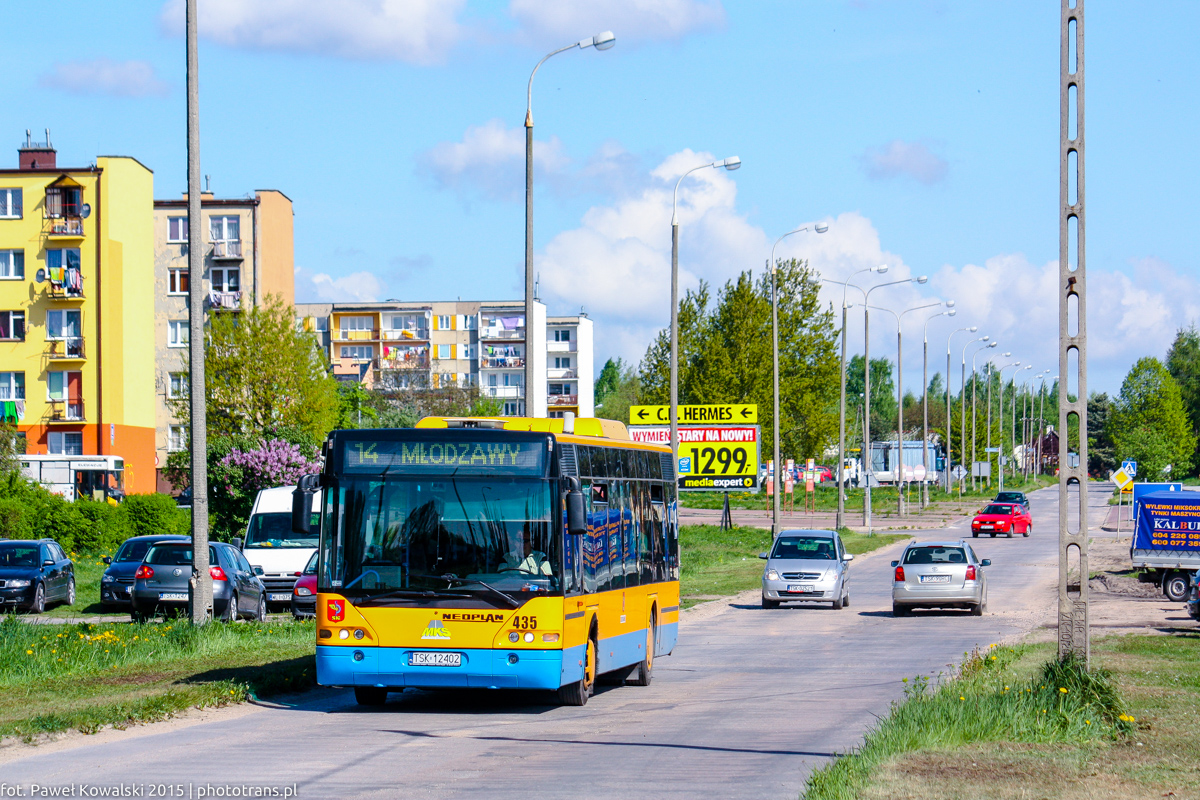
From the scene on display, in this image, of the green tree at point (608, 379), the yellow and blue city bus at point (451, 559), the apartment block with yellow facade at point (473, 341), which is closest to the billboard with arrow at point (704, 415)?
the yellow and blue city bus at point (451, 559)

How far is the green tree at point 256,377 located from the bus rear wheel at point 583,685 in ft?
134

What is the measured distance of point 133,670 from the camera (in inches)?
640

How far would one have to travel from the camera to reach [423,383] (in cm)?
10500

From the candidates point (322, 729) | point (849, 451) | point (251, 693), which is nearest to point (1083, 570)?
point (322, 729)

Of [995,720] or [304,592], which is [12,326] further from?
[995,720]

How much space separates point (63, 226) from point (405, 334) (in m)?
65.5

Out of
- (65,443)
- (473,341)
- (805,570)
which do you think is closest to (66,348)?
(65,443)

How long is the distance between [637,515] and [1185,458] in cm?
10412

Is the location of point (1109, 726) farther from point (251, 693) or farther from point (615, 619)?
point (251, 693)

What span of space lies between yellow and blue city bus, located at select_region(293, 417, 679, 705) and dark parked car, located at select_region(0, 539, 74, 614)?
17672 mm

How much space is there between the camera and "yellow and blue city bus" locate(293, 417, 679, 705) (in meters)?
13.1

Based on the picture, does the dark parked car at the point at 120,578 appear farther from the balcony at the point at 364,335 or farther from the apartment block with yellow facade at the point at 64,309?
the balcony at the point at 364,335

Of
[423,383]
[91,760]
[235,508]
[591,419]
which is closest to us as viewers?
[91,760]

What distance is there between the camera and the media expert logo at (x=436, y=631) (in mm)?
13133
